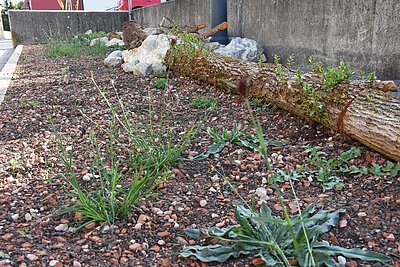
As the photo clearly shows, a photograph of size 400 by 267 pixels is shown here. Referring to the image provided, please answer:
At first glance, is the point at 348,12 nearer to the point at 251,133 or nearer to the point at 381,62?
the point at 381,62

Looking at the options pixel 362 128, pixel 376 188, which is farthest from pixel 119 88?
pixel 376 188

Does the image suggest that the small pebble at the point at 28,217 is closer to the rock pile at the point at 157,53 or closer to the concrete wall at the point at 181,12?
the rock pile at the point at 157,53

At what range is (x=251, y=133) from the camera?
2.99 metres

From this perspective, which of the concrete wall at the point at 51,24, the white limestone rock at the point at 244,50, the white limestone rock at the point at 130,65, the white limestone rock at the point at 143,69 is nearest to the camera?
the white limestone rock at the point at 143,69

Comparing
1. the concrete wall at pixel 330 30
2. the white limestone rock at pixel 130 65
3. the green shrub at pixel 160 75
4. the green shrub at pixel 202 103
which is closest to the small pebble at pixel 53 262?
the green shrub at pixel 202 103

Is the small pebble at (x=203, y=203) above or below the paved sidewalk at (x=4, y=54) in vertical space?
below

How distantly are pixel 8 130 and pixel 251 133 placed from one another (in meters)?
1.87

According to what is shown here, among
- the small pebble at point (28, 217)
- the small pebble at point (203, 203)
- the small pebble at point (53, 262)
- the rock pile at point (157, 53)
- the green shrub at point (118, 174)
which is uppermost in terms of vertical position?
the rock pile at point (157, 53)

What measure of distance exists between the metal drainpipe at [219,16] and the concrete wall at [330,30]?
1.47 ft

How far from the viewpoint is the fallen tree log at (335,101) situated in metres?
A: 2.32

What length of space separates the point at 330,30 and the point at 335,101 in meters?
2.08

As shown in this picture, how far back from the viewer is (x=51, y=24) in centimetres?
1143

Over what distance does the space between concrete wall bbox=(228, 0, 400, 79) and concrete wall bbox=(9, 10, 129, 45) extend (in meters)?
6.53

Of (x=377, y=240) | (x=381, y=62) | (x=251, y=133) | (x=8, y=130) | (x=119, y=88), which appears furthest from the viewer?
(x=119, y=88)
